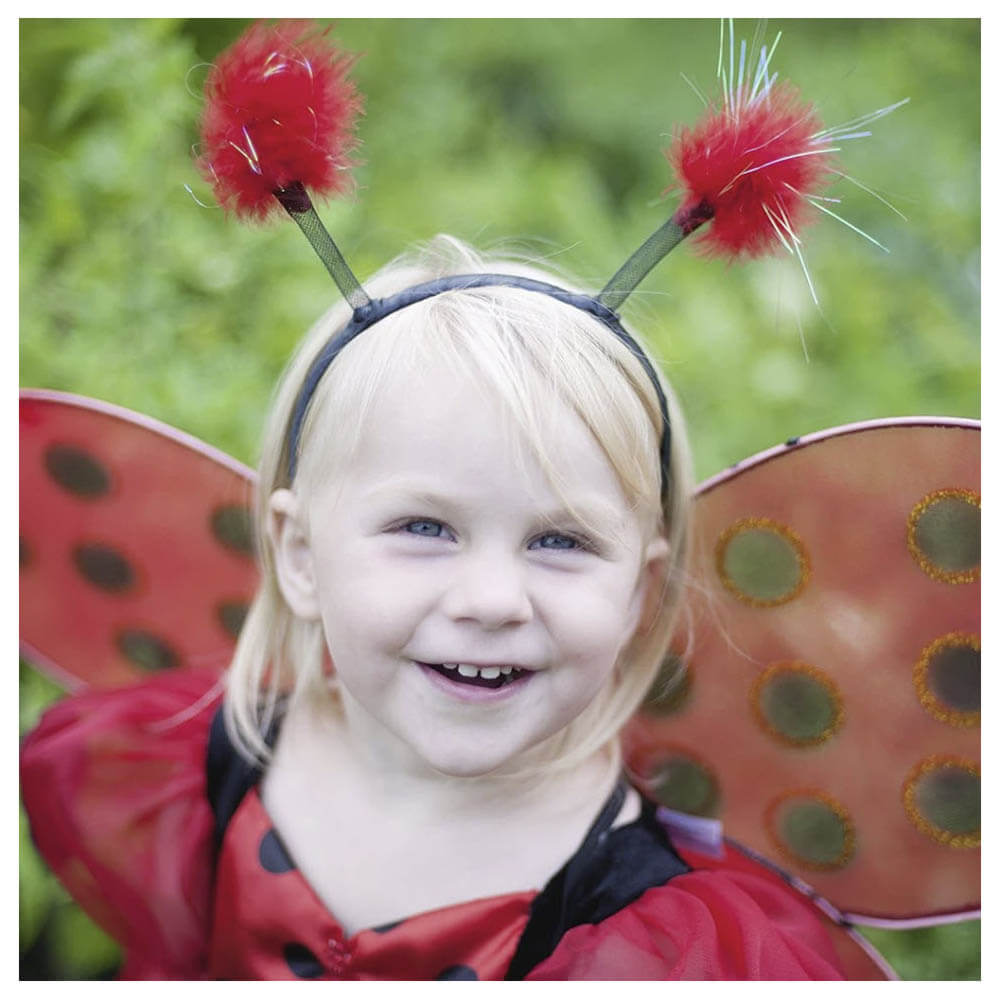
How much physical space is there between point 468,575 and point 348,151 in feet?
1.43

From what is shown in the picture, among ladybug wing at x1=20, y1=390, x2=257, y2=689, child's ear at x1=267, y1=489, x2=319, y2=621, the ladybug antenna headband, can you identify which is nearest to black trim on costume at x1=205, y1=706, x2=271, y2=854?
ladybug wing at x1=20, y1=390, x2=257, y2=689

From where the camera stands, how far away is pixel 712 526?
1359mm

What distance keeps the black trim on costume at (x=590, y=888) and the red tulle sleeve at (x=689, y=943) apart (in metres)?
0.02

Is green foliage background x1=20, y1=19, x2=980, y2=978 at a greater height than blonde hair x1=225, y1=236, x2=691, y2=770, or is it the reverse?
green foliage background x1=20, y1=19, x2=980, y2=978

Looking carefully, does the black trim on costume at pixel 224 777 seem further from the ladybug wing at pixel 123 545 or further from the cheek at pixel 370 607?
the cheek at pixel 370 607

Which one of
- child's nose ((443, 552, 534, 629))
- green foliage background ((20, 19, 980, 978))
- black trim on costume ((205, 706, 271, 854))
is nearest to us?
child's nose ((443, 552, 534, 629))

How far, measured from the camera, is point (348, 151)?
1.13 metres

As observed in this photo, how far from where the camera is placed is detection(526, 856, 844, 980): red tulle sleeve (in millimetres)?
1131

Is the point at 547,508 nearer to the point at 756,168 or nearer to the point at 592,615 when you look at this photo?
the point at 592,615

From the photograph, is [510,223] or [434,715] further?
[510,223]

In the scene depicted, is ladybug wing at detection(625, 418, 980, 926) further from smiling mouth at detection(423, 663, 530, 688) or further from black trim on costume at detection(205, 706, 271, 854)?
black trim on costume at detection(205, 706, 271, 854)

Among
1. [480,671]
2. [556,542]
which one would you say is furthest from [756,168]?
[480,671]

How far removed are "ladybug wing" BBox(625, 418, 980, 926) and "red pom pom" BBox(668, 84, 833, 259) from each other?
26cm

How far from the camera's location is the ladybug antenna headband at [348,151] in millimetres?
1080
